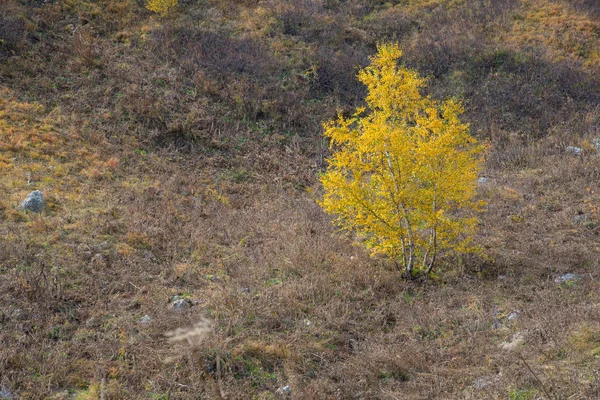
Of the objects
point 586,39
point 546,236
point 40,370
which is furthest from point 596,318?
point 586,39

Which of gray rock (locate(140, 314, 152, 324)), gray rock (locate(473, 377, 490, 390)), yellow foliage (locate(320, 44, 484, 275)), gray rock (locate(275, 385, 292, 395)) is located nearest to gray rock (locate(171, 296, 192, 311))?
gray rock (locate(140, 314, 152, 324))

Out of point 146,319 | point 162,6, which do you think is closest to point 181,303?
point 146,319

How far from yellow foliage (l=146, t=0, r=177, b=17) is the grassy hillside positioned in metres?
0.39

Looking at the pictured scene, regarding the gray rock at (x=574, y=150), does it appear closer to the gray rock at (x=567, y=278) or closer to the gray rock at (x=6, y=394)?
the gray rock at (x=567, y=278)

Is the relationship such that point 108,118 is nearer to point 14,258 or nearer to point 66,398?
point 14,258

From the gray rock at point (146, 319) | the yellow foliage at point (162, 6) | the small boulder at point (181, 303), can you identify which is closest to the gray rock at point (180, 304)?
the small boulder at point (181, 303)

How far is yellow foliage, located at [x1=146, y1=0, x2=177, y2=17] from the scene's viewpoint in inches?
785

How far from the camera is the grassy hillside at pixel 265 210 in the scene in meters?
5.77

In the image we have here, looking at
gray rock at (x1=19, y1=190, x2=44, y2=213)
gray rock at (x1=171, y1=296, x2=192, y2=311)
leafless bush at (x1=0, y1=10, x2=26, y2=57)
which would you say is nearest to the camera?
gray rock at (x1=171, y1=296, x2=192, y2=311)

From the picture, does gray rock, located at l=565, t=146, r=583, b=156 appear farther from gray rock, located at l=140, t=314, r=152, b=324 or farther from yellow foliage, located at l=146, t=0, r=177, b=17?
yellow foliage, located at l=146, t=0, r=177, b=17

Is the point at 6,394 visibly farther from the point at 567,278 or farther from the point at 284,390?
the point at 567,278

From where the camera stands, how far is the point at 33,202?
982 cm

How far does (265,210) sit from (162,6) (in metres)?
12.6

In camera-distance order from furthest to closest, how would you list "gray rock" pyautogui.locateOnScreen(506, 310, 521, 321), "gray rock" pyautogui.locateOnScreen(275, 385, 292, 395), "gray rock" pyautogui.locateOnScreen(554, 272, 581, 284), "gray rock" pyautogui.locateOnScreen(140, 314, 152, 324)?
"gray rock" pyautogui.locateOnScreen(554, 272, 581, 284), "gray rock" pyautogui.locateOnScreen(140, 314, 152, 324), "gray rock" pyautogui.locateOnScreen(506, 310, 521, 321), "gray rock" pyautogui.locateOnScreen(275, 385, 292, 395)
